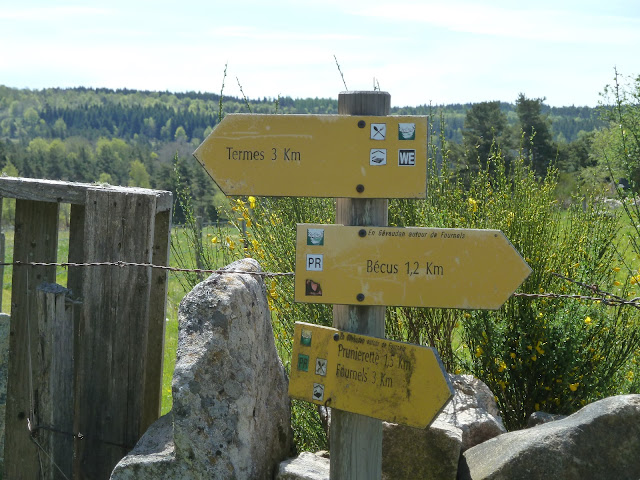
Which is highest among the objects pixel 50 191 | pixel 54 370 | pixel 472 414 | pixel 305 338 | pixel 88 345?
pixel 50 191

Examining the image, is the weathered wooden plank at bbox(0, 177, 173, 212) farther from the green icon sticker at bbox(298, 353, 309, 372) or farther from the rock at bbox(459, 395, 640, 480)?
the rock at bbox(459, 395, 640, 480)

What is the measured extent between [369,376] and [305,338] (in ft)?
0.95

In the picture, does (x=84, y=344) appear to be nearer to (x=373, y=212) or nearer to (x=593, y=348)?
(x=373, y=212)

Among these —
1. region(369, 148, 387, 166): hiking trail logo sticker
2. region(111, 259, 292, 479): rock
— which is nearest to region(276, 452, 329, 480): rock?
region(111, 259, 292, 479): rock

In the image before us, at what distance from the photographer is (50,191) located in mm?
3793

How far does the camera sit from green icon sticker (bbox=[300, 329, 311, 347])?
2785 millimetres

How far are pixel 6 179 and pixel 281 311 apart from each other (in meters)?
1.95

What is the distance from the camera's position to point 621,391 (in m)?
4.86

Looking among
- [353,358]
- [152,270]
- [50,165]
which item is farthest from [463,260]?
[50,165]

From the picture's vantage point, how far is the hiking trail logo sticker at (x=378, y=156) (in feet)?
8.73

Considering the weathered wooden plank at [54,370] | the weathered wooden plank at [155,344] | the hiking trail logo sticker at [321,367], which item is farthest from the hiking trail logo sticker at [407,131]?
the weathered wooden plank at [54,370]

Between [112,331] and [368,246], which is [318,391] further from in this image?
[112,331]

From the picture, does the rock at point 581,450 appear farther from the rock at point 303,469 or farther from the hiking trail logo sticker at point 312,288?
the hiking trail logo sticker at point 312,288

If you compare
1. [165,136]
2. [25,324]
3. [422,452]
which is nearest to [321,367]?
[422,452]
